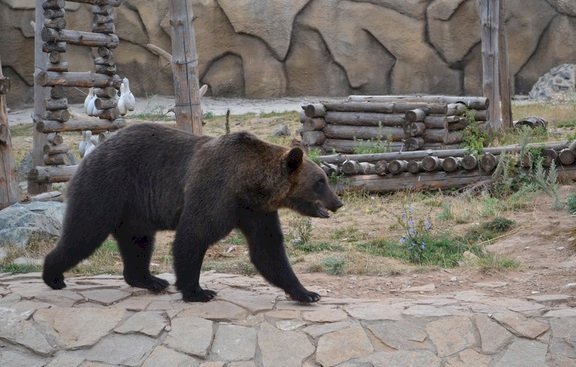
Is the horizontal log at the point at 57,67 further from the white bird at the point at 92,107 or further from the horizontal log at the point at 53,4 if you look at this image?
the white bird at the point at 92,107

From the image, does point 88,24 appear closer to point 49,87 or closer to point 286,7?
point 286,7

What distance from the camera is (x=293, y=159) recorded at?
20.3ft

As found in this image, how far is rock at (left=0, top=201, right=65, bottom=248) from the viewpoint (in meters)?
8.55

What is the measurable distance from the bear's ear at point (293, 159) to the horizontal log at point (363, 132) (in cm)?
687

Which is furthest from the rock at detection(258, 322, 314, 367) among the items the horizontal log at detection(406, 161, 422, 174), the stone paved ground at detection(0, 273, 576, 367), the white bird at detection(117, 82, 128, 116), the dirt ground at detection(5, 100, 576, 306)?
the white bird at detection(117, 82, 128, 116)

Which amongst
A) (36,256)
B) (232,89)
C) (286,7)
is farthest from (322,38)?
(36,256)

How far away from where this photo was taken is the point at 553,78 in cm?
2011

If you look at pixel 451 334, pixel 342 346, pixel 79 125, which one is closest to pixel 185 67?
pixel 79 125

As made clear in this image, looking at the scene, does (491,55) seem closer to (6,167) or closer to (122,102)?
(122,102)

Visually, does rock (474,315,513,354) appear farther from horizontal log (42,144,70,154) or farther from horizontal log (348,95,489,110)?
horizontal log (348,95,489,110)

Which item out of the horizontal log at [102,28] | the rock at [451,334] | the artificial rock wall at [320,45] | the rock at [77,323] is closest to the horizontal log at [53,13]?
the horizontal log at [102,28]

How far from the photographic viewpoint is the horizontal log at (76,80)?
11.3 m

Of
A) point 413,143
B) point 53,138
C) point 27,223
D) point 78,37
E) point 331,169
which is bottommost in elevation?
point 27,223

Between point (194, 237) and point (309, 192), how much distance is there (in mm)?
892
